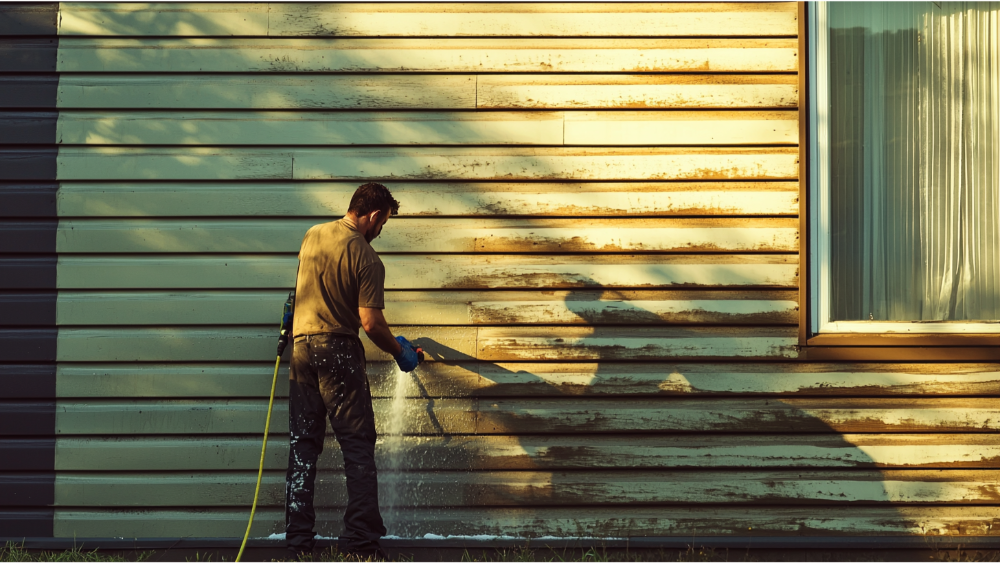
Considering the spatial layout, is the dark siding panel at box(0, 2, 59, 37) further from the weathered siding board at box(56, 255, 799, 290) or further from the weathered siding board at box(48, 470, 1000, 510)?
the weathered siding board at box(48, 470, 1000, 510)

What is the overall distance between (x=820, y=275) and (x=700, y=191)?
2.60 ft

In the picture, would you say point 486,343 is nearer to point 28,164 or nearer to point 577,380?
point 577,380

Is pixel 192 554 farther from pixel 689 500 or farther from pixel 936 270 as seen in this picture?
pixel 936 270

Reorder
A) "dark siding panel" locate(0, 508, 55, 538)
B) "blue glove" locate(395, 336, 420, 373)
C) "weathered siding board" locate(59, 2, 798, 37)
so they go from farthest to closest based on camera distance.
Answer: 1. "weathered siding board" locate(59, 2, 798, 37)
2. "dark siding panel" locate(0, 508, 55, 538)
3. "blue glove" locate(395, 336, 420, 373)

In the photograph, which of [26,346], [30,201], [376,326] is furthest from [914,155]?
[26,346]

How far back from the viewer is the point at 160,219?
3.76 metres

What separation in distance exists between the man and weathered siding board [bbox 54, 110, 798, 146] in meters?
0.58

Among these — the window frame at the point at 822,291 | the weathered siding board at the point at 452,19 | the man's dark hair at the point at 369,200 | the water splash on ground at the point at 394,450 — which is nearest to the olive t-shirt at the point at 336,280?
the man's dark hair at the point at 369,200

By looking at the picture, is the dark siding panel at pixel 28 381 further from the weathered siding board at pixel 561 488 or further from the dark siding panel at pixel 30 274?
the weathered siding board at pixel 561 488

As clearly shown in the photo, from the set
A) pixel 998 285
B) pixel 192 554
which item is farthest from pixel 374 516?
pixel 998 285

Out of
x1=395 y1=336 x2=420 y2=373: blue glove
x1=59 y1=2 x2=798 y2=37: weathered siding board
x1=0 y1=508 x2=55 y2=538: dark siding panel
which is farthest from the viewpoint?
x1=59 y1=2 x2=798 y2=37: weathered siding board

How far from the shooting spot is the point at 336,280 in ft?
10.8

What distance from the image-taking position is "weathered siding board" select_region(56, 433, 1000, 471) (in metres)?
3.71

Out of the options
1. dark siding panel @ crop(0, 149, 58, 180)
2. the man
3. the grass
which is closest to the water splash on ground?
the grass
